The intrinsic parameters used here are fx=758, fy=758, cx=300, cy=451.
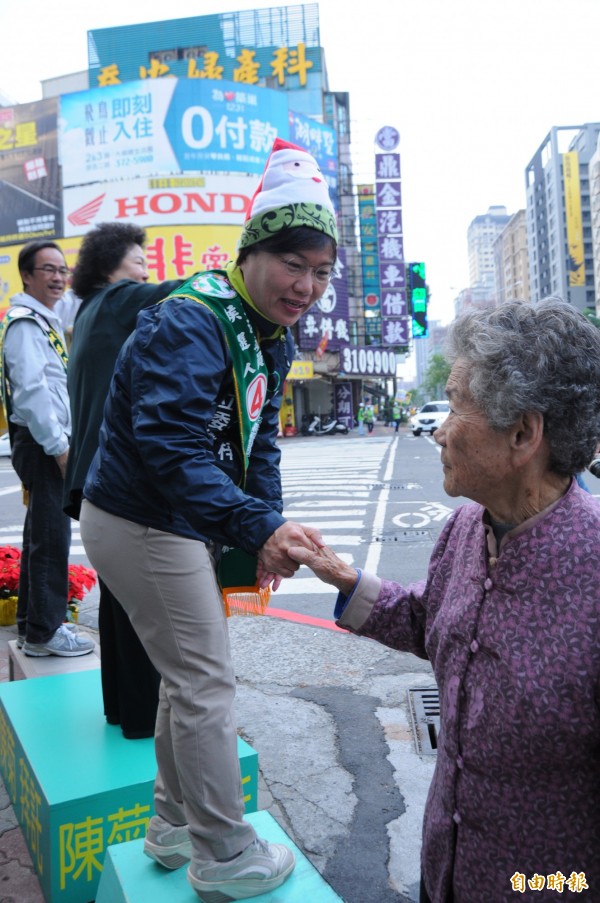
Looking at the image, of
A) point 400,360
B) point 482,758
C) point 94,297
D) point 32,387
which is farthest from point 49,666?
point 400,360

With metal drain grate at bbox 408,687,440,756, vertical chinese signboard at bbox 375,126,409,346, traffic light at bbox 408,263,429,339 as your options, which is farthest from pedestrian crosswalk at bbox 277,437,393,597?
traffic light at bbox 408,263,429,339

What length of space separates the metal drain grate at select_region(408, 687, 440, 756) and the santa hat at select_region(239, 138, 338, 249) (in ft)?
6.14

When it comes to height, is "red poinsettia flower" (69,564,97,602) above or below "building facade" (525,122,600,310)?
below

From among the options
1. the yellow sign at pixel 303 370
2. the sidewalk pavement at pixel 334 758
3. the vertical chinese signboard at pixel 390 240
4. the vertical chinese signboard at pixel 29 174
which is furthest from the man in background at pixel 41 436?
the vertical chinese signboard at pixel 390 240

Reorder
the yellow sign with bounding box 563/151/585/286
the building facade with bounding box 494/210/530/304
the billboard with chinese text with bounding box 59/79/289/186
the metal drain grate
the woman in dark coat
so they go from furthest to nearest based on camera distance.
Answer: the building facade with bounding box 494/210/530/304 → the yellow sign with bounding box 563/151/585/286 → the billboard with chinese text with bounding box 59/79/289/186 → the metal drain grate → the woman in dark coat

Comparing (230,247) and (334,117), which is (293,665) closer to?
(230,247)

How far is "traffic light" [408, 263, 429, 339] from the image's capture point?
4259cm

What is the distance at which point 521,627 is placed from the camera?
4.35 ft

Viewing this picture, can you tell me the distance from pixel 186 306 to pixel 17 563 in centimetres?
363

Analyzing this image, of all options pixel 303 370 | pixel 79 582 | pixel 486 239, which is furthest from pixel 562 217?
pixel 79 582

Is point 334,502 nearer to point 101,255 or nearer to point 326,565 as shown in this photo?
point 101,255

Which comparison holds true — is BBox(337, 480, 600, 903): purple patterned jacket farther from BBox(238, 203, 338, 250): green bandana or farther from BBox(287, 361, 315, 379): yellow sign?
BBox(287, 361, 315, 379): yellow sign

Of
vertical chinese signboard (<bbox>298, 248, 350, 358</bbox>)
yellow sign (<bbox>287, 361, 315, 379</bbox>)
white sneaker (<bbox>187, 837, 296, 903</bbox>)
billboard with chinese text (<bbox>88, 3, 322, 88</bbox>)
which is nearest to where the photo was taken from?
white sneaker (<bbox>187, 837, 296, 903</bbox>)

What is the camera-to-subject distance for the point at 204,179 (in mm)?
32781
